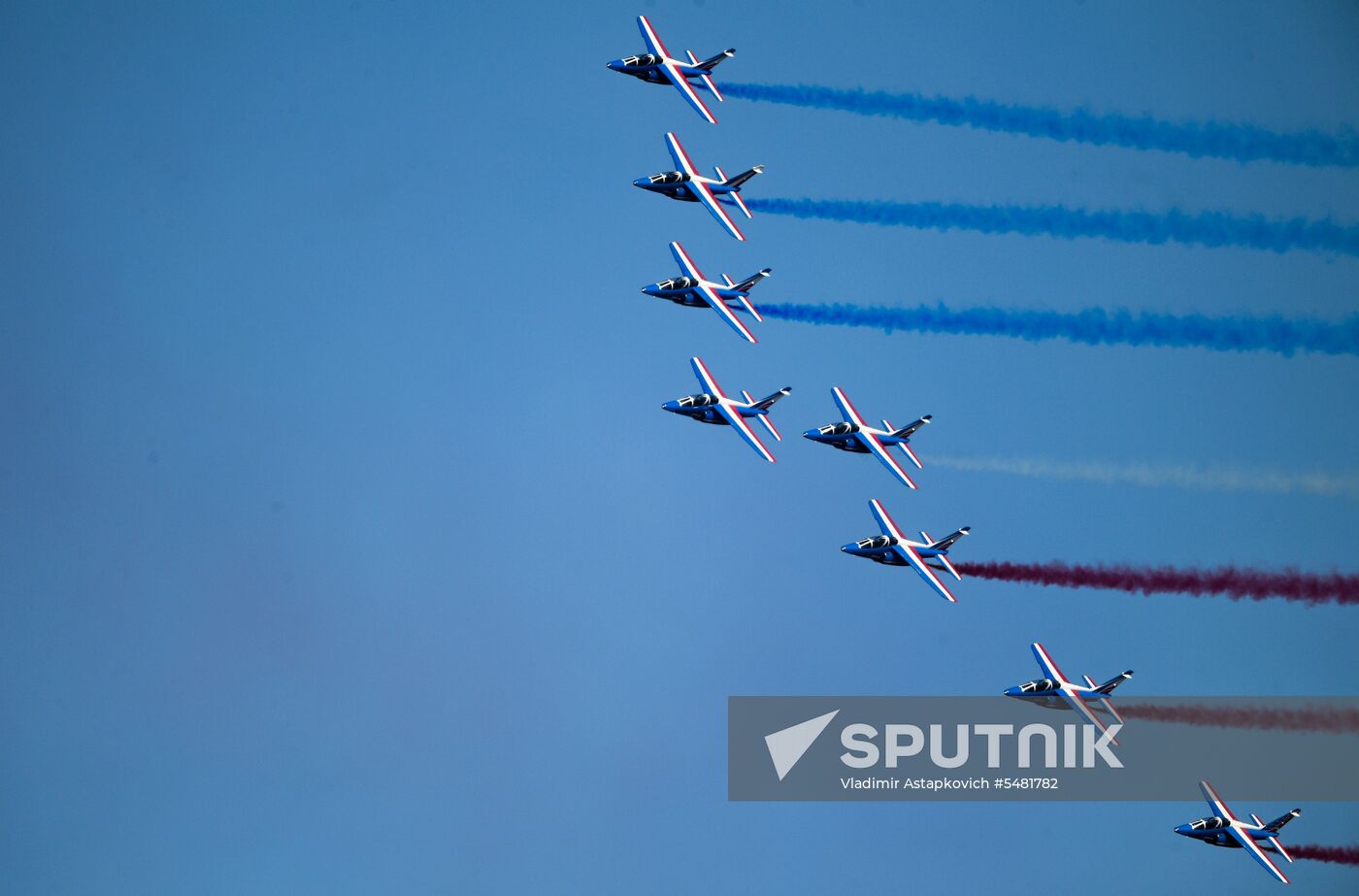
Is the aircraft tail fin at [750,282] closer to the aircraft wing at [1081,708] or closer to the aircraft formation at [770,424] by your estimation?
the aircraft formation at [770,424]

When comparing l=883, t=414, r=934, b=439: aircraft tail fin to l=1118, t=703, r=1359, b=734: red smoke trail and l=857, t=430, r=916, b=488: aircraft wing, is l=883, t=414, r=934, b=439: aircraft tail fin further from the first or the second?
l=1118, t=703, r=1359, b=734: red smoke trail

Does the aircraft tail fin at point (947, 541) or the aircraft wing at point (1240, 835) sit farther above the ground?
the aircraft tail fin at point (947, 541)

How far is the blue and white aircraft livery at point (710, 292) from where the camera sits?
53188 mm

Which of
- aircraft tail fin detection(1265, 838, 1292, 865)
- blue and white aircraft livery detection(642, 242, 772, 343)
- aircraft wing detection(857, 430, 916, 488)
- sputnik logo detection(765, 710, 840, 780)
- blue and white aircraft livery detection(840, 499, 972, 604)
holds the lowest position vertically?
aircraft tail fin detection(1265, 838, 1292, 865)

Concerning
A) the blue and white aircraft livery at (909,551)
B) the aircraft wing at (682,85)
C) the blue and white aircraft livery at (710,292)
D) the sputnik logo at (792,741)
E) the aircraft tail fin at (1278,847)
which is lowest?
the aircraft tail fin at (1278,847)

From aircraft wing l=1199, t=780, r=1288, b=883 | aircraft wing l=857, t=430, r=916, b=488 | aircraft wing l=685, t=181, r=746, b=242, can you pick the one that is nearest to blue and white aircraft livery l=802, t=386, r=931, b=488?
aircraft wing l=857, t=430, r=916, b=488

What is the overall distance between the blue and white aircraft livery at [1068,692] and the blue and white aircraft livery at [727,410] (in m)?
9.82

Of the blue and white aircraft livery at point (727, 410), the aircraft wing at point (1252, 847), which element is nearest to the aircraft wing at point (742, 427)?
the blue and white aircraft livery at point (727, 410)

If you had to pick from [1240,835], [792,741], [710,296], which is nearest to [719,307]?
[710,296]

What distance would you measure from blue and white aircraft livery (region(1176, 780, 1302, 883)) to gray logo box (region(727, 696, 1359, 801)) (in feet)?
7.51

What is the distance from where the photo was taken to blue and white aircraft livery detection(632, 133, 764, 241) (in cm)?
5306

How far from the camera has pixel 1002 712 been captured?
54.4m

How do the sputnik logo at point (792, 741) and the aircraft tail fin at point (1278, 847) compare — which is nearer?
the aircraft tail fin at point (1278, 847)

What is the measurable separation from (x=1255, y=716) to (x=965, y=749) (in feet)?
26.3
